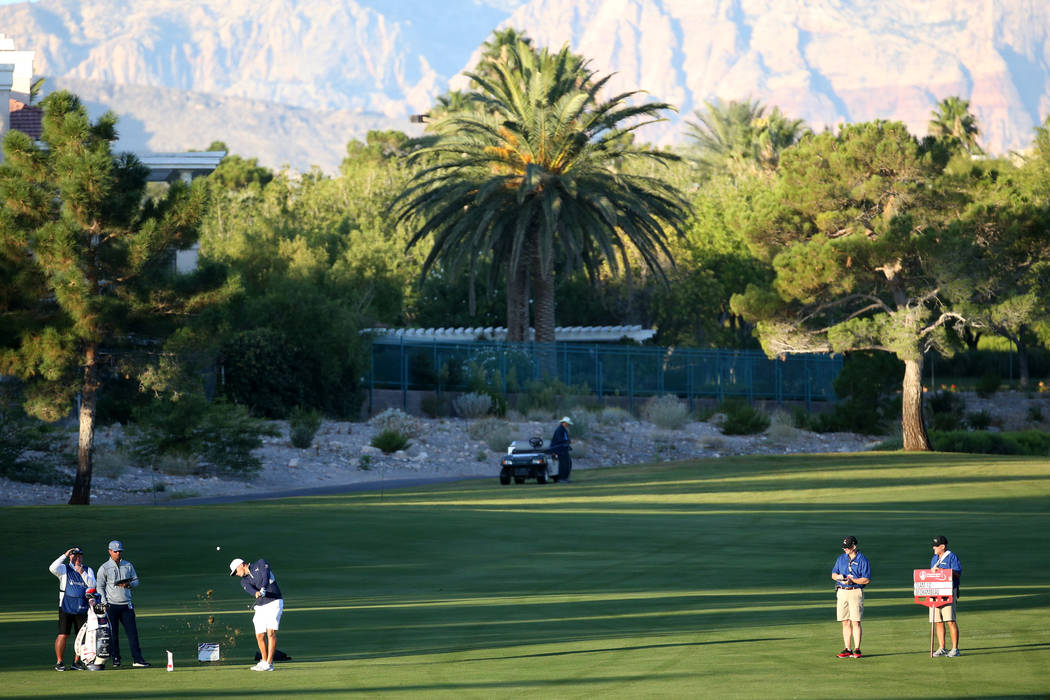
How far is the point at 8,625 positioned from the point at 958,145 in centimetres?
3749

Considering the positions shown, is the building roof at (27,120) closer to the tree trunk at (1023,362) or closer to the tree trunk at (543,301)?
the tree trunk at (543,301)

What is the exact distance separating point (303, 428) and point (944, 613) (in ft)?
96.4

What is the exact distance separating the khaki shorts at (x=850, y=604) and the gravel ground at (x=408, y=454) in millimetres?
21445

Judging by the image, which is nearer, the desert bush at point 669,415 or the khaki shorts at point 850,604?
the khaki shorts at point 850,604

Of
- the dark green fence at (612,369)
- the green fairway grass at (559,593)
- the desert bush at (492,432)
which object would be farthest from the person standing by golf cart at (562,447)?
the dark green fence at (612,369)

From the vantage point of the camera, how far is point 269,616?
44.7 feet

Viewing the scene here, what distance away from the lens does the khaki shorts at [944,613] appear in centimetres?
1361

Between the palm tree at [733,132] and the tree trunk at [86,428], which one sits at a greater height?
the palm tree at [733,132]

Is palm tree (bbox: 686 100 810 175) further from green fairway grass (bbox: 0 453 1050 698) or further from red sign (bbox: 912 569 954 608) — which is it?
red sign (bbox: 912 569 954 608)

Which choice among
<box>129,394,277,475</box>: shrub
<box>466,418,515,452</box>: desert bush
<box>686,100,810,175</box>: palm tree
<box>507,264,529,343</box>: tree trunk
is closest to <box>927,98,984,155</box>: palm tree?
<box>686,100,810,175</box>: palm tree

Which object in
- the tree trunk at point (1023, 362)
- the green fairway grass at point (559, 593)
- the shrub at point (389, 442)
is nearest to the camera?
the green fairway grass at point (559, 593)

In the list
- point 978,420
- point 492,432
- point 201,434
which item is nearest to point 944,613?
point 201,434

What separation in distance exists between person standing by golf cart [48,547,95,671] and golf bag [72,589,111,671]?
→ 126 mm

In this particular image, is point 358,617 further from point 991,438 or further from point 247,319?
point 991,438
